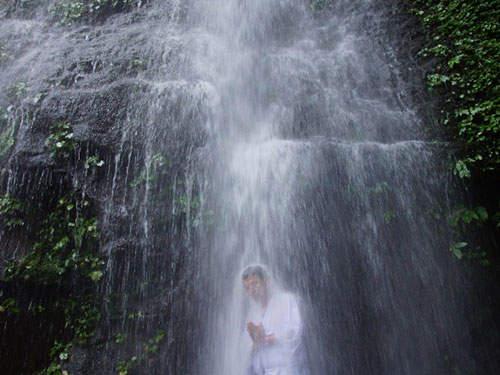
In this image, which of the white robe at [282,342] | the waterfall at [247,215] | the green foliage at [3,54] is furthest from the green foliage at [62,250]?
the green foliage at [3,54]

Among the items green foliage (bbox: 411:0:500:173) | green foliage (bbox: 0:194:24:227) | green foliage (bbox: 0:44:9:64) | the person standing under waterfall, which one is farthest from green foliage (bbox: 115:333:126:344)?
green foliage (bbox: 0:44:9:64)

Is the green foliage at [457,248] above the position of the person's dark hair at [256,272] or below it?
above

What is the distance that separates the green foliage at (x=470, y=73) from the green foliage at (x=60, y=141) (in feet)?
20.3

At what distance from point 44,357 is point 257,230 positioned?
3.57 m

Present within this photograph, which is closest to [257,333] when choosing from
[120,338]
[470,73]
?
[120,338]

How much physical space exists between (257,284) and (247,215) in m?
1.91

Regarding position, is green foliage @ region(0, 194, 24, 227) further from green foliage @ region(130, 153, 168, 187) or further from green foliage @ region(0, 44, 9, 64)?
green foliage @ region(0, 44, 9, 64)

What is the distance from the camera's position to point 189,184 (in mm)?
5668

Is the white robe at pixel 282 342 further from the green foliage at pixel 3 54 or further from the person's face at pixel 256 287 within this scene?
the green foliage at pixel 3 54

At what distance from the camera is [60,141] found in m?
6.00

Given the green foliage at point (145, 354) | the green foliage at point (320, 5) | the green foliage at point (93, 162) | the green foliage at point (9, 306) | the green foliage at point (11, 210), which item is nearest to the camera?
the green foliage at point (145, 354)

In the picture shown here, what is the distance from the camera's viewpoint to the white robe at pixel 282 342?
10.2 feet

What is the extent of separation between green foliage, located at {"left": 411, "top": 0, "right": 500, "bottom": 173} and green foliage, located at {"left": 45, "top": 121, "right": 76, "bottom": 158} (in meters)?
6.19

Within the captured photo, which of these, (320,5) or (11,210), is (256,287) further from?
(320,5)
